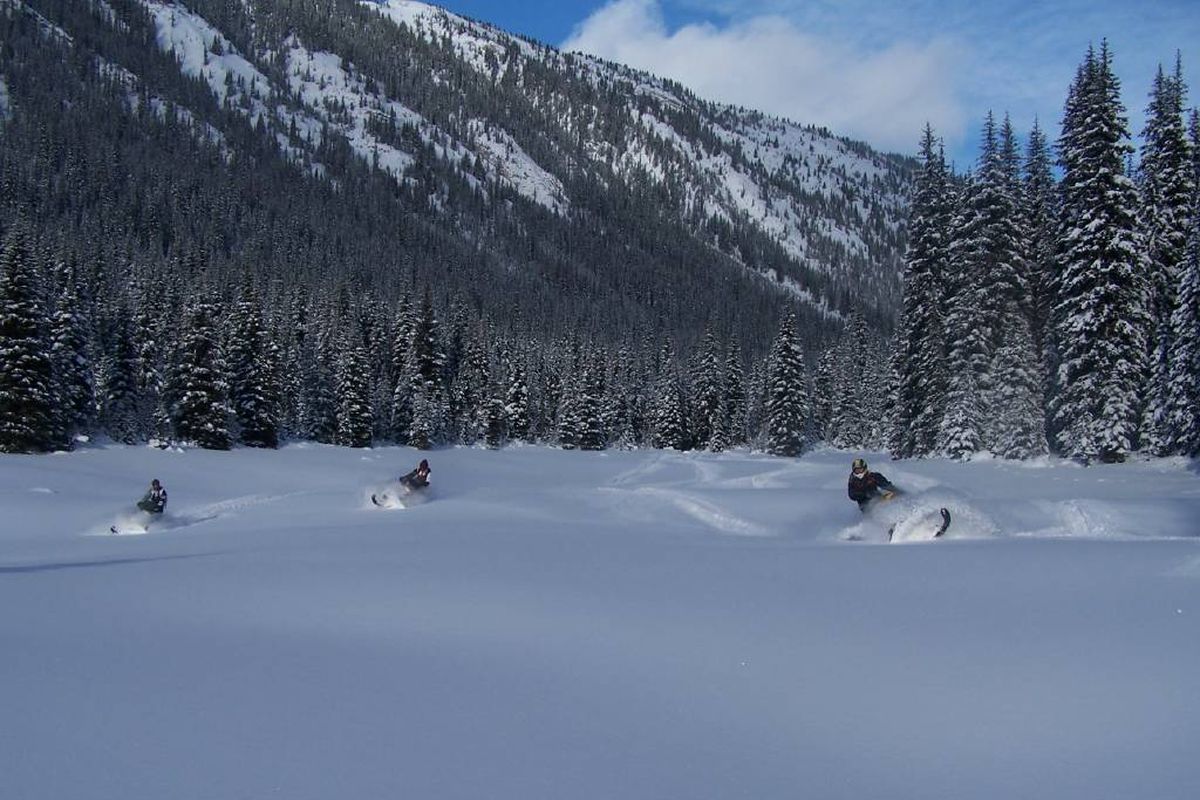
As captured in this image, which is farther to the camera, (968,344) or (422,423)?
(422,423)

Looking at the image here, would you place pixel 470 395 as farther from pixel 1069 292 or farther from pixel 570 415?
pixel 1069 292

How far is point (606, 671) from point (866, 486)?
10.5m

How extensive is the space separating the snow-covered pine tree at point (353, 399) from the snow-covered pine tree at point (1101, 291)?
50047mm

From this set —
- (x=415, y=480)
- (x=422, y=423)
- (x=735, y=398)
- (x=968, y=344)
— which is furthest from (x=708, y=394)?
(x=415, y=480)

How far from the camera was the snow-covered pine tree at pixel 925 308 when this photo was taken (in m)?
40.5

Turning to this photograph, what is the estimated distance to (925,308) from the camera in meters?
41.8

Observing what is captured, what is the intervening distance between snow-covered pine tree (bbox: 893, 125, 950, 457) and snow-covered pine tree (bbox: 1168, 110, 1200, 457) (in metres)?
13.7

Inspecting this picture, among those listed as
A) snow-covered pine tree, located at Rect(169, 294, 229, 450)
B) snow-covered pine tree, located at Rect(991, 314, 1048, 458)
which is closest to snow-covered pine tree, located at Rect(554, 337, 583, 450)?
snow-covered pine tree, located at Rect(169, 294, 229, 450)

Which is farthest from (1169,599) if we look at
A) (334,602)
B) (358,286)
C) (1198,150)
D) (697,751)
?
(358,286)

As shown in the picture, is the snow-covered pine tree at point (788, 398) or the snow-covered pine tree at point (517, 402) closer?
the snow-covered pine tree at point (788, 398)

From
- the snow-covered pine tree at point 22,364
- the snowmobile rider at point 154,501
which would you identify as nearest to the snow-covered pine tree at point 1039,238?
the snowmobile rider at point 154,501

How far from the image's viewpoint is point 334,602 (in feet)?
23.0

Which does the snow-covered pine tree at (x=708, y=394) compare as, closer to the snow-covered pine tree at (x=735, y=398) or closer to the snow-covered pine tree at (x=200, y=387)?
the snow-covered pine tree at (x=735, y=398)

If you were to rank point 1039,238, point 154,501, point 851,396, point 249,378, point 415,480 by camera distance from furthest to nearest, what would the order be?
1. point 851,396
2. point 249,378
3. point 1039,238
4. point 415,480
5. point 154,501
